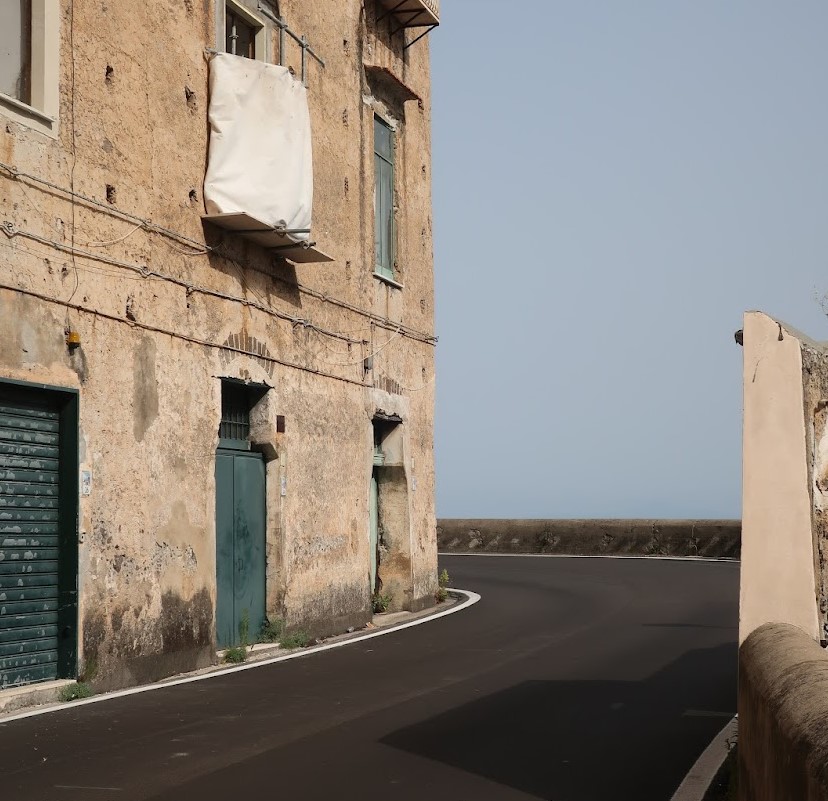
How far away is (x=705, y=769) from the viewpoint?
745 cm

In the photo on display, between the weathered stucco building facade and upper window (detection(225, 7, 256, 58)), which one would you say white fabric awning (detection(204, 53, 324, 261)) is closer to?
the weathered stucco building facade

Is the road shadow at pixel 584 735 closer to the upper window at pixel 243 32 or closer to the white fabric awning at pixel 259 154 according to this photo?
the white fabric awning at pixel 259 154

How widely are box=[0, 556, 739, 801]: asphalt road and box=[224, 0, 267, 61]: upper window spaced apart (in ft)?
23.2

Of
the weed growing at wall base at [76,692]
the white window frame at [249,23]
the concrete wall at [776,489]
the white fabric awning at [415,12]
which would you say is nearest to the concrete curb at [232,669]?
the weed growing at wall base at [76,692]

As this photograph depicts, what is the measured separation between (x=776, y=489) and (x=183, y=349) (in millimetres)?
7737

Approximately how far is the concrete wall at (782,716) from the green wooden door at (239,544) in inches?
333

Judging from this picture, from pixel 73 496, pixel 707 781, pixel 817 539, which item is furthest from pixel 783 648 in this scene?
pixel 73 496

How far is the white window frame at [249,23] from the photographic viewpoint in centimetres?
1400

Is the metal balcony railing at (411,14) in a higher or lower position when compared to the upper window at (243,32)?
higher

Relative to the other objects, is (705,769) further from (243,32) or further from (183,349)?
(243,32)

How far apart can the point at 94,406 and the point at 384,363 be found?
7.82 m

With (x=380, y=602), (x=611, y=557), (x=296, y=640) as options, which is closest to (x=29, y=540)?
(x=296, y=640)

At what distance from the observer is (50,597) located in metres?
10.9

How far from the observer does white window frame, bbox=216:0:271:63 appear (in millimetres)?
14000
